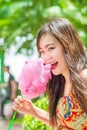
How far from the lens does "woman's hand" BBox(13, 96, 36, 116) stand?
1.64m

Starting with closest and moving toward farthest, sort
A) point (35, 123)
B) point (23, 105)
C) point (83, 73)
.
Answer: point (83, 73)
point (23, 105)
point (35, 123)

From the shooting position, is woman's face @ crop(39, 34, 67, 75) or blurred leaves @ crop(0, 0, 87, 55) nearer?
woman's face @ crop(39, 34, 67, 75)

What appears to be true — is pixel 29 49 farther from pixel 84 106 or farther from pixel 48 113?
pixel 84 106

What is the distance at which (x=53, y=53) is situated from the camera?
1523 millimetres

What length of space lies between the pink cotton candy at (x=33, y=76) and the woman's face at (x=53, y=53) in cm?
3

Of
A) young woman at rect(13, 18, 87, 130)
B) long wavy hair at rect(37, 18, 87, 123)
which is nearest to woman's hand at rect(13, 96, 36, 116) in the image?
young woman at rect(13, 18, 87, 130)

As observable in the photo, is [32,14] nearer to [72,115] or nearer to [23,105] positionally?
[23,105]

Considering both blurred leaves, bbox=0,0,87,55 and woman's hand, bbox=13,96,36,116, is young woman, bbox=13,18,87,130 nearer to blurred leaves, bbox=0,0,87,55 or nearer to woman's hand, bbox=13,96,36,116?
woman's hand, bbox=13,96,36,116

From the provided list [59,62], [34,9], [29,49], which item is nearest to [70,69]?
[59,62]

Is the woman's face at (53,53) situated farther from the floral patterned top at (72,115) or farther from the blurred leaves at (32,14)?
the blurred leaves at (32,14)

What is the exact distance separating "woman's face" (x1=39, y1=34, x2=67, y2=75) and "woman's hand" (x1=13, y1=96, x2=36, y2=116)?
0.71 ft

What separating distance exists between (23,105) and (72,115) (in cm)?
26

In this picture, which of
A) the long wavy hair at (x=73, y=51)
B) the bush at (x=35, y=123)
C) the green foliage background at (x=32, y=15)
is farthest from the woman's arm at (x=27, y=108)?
the green foliage background at (x=32, y=15)

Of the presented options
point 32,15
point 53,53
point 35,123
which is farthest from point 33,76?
point 32,15
